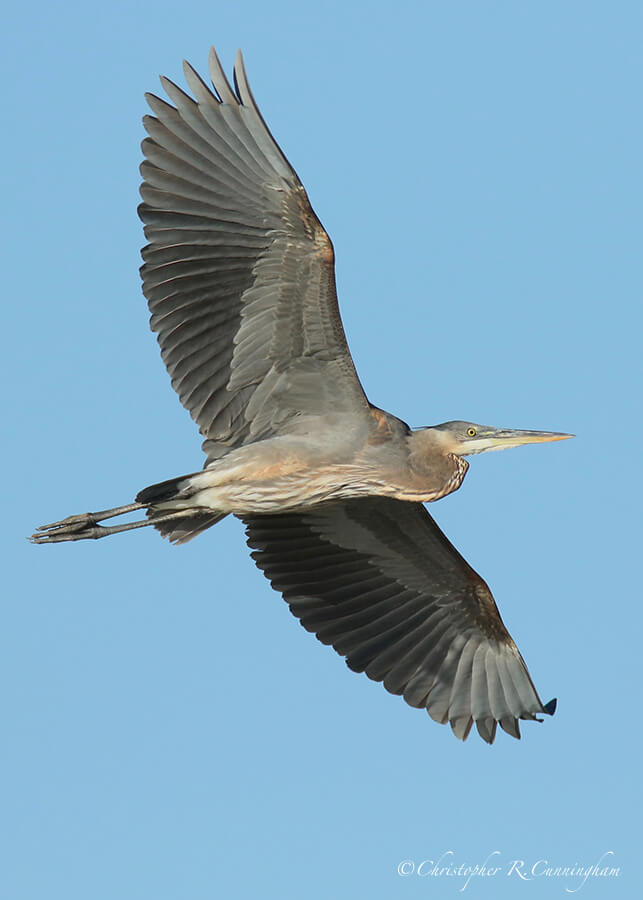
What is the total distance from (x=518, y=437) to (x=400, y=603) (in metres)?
1.71

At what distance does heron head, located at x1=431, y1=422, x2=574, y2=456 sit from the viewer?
10.0m

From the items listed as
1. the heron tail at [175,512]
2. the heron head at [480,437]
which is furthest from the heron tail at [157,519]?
the heron head at [480,437]

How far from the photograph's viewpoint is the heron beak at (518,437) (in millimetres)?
10219

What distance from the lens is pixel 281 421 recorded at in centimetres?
988

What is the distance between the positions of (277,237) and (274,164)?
1.55 feet

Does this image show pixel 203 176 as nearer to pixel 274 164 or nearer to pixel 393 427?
pixel 274 164

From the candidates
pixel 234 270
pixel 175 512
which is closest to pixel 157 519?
pixel 175 512

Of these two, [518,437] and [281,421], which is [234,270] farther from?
[518,437]

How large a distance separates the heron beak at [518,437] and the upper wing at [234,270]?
45.4 inches

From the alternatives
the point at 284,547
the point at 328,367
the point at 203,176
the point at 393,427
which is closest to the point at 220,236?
the point at 203,176

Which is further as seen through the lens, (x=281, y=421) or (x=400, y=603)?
(x=400, y=603)

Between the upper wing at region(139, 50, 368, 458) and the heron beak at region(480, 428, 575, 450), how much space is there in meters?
1.15

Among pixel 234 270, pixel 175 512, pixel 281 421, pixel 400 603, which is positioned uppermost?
pixel 234 270

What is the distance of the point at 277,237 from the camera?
9.22 meters
